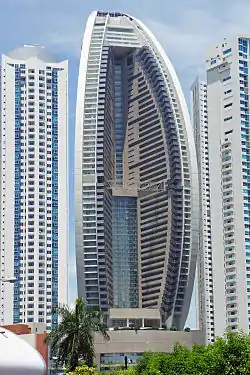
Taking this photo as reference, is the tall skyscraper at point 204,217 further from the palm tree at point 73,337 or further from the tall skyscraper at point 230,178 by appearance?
the palm tree at point 73,337

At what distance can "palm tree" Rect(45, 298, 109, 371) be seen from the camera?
60281 mm

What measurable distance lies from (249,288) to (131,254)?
22593mm

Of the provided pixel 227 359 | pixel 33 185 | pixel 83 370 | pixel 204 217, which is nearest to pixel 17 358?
pixel 227 359

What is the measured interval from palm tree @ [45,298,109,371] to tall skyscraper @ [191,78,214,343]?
340ft

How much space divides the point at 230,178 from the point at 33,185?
37.7m

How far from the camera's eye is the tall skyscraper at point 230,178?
496 ft

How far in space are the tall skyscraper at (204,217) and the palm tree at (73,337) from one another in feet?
340

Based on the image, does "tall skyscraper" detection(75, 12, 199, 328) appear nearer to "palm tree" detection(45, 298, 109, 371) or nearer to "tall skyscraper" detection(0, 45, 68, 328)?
"tall skyscraper" detection(0, 45, 68, 328)

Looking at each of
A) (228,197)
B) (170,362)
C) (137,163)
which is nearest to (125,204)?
(137,163)

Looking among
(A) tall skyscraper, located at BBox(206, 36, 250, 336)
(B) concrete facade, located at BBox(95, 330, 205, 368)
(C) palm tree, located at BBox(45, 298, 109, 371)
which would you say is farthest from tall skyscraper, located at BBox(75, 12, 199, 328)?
(C) palm tree, located at BBox(45, 298, 109, 371)

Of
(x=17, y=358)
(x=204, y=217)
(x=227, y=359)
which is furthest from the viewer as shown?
(x=204, y=217)

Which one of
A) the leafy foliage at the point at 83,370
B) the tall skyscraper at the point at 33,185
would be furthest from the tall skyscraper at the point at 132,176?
the leafy foliage at the point at 83,370

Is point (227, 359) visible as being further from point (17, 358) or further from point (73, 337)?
point (17, 358)

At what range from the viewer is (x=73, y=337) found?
60.5 meters
